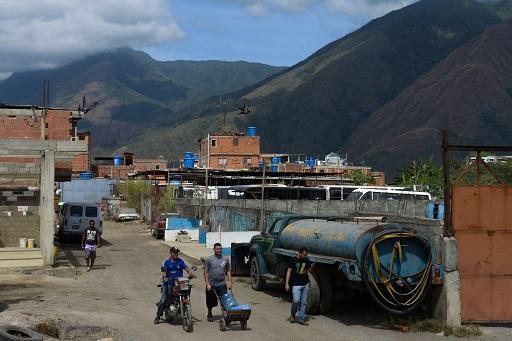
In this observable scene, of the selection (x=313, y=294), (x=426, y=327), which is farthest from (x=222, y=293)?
(x=426, y=327)

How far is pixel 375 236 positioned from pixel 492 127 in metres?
162

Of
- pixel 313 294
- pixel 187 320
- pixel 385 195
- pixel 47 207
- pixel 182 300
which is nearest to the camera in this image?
pixel 187 320

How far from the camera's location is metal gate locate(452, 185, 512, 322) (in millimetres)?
15195

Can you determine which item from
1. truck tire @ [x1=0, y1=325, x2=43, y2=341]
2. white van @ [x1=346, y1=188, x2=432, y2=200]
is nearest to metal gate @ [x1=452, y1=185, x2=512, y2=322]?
truck tire @ [x1=0, y1=325, x2=43, y2=341]

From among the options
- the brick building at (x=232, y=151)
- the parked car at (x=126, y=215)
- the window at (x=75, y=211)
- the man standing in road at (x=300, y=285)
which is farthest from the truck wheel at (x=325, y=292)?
the brick building at (x=232, y=151)

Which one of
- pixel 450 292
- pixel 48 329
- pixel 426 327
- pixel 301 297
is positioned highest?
pixel 450 292

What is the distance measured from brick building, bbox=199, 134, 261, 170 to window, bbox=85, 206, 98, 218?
222 feet

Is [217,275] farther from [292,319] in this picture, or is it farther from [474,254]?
[474,254]

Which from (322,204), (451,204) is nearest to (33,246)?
(322,204)

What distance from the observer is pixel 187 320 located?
13922mm

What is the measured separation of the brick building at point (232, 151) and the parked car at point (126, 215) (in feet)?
133

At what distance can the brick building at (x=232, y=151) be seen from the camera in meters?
104

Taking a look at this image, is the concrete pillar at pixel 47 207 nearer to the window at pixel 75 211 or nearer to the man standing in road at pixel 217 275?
the window at pixel 75 211

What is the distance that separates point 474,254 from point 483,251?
0.24m
